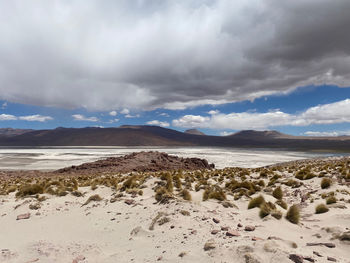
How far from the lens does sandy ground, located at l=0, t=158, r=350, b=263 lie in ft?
14.5

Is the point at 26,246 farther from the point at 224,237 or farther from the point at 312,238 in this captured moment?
the point at 312,238

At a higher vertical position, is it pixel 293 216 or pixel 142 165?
pixel 293 216

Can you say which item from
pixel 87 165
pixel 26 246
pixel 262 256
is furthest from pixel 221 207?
pixel 87 165

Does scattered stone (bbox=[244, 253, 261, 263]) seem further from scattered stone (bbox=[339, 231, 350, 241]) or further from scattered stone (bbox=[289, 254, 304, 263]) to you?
scattered stone (bbox=[339, 231, 350, 241])

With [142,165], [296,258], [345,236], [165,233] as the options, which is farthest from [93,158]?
[296,258]

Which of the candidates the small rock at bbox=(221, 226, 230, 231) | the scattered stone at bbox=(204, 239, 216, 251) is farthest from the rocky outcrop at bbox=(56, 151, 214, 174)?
the scattered stone at bbox=(204, 239, 216, 251)

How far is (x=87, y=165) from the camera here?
36.5 m

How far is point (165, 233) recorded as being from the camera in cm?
566

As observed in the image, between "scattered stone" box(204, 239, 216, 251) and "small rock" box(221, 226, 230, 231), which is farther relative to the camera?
"small rock" box(221, 226, 230, 231)

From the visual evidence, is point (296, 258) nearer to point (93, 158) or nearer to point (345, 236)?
point (345, 236)

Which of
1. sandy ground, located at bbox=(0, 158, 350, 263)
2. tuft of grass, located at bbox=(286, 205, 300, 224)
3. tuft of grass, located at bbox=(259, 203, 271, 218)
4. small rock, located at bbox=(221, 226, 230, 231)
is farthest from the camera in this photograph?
tuft of grass, located at bbox=(259, 203, 271, 218)

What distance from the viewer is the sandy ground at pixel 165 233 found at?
443 centimetres

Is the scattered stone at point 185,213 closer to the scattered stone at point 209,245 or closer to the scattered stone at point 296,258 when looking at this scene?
the scattered stone at point 209,245

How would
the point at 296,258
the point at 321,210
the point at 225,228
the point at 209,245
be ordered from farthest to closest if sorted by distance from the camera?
the point at 321,210
the point at 225,228
the point at 209,245
the point at 296,258
